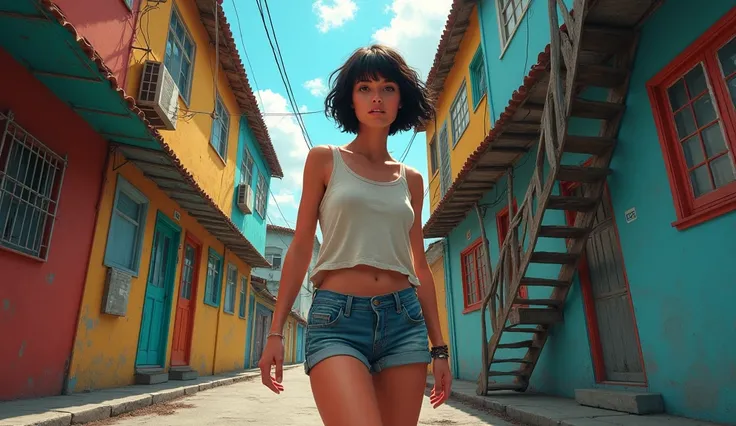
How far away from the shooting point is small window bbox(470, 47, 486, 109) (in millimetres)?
10055

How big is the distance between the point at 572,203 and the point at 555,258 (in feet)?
2.67

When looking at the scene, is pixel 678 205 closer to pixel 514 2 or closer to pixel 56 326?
pixel 514 2

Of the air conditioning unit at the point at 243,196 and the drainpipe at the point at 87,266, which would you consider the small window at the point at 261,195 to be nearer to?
the air conditioning unit at the point at 243,196

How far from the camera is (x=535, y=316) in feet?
21.4

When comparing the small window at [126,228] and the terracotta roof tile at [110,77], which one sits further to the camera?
the small window at [126,228]

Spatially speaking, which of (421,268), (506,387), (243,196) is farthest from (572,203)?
(243,196)

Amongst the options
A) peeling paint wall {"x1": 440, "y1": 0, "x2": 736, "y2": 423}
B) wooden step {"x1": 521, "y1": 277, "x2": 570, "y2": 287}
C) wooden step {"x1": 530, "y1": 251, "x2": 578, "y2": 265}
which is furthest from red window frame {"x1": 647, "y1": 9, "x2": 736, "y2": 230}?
wooden step {"x1": 521, "y1": 277, "x2": 570, "y2": 287}

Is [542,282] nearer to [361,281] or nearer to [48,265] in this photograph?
[361,281]

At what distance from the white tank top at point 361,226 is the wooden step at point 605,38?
4149 mm

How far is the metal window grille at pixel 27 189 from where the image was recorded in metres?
5.03

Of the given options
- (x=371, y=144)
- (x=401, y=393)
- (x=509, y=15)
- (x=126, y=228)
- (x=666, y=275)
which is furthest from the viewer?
(x=509, y=15)

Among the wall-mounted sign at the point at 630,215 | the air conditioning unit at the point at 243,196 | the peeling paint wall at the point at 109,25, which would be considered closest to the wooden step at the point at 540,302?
the wall-mounted sign at the point at 630,215

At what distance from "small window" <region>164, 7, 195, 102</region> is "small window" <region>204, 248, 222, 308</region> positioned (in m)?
4.47

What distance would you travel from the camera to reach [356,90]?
6.27ft
